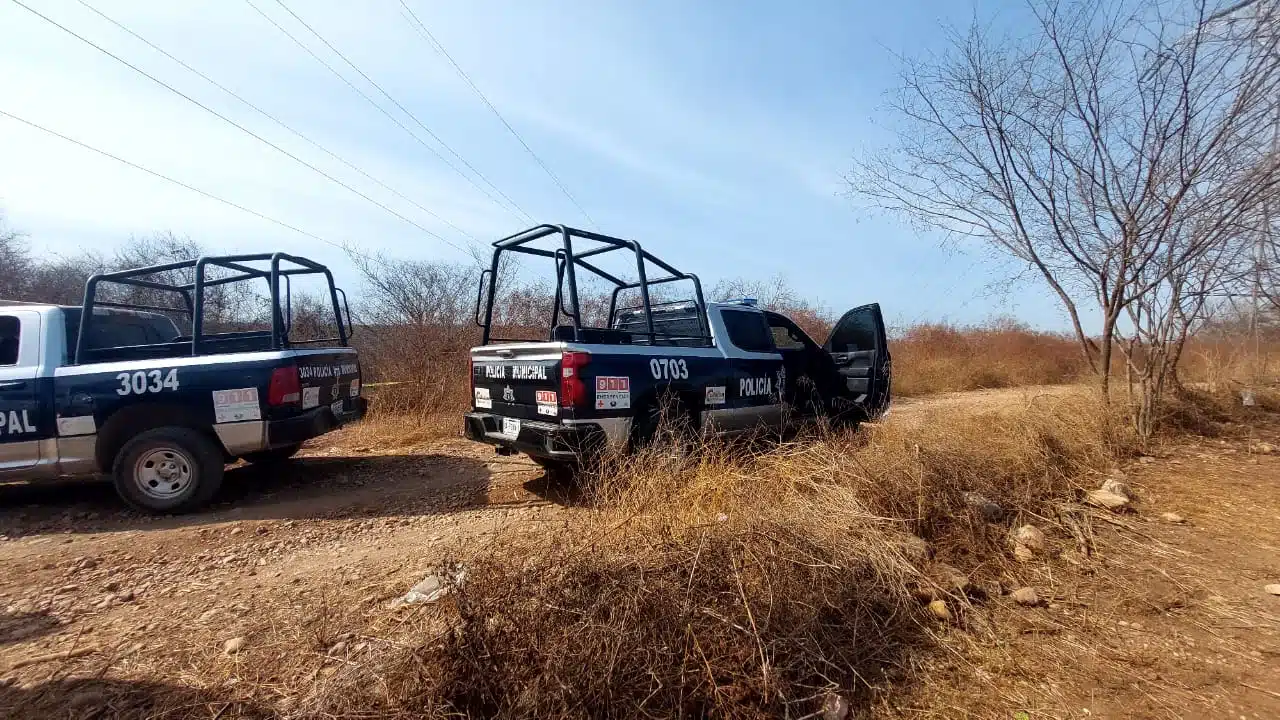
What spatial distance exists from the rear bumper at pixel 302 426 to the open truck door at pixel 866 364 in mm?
5463

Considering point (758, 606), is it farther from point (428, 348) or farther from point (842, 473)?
point (428, 348)

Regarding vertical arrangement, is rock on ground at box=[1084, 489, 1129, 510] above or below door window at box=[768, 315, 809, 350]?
below

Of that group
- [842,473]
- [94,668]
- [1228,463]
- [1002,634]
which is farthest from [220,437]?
[1228,463]

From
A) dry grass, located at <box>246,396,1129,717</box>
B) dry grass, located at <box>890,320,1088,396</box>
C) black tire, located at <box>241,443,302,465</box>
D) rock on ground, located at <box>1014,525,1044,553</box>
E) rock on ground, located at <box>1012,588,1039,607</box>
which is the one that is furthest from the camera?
dry grass, located at <box>890,320,1088,396</box>

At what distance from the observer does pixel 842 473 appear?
3549 millimetres

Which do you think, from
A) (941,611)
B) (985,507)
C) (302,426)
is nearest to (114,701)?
(302,426)

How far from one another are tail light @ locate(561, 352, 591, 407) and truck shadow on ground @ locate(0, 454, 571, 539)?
962 millimetres

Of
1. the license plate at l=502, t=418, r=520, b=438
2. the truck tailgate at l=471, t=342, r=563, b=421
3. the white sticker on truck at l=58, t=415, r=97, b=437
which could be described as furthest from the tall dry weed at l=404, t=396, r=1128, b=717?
the white sticker on truck at l=58, t=415, r=97, b=437

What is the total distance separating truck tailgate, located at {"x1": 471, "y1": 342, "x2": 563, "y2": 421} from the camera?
4.22 meters

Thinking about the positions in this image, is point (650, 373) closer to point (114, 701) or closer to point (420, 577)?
point (420, 577)

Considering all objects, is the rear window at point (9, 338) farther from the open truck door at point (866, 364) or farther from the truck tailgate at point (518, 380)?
the open truck door at point (866, 364)

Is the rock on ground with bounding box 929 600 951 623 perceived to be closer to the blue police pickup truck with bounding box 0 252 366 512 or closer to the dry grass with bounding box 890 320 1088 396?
the blue police pickup truck with bounding box 0 252 366 512

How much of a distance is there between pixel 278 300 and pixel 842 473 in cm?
486

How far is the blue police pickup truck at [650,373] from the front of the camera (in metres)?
4.18
